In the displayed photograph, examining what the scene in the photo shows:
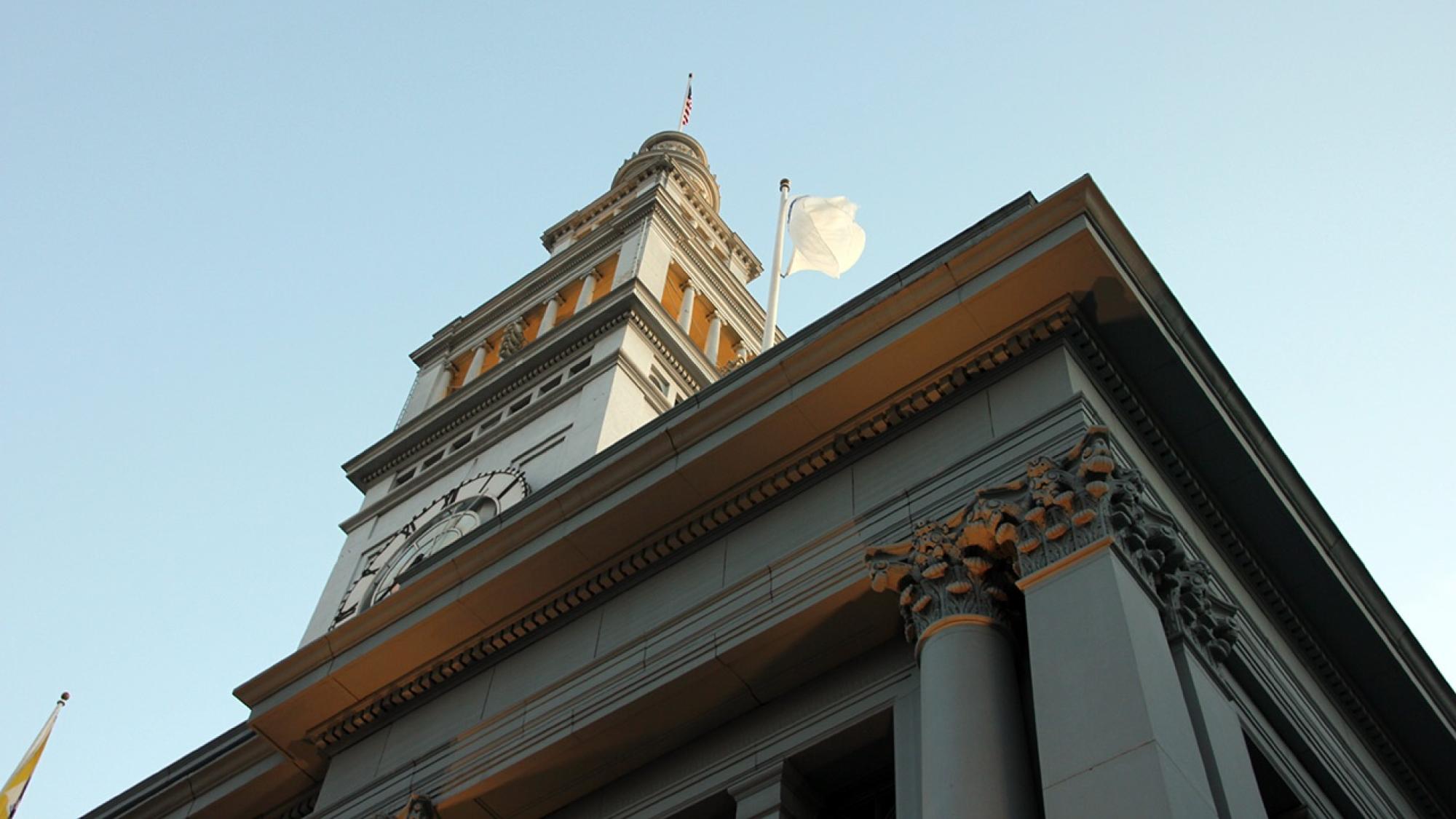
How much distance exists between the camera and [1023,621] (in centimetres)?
1440

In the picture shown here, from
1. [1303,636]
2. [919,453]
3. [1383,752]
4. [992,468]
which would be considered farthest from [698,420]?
[1383,752]

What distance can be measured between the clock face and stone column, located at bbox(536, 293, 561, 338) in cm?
858

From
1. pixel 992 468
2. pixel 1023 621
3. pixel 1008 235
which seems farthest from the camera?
pixel 1008 235

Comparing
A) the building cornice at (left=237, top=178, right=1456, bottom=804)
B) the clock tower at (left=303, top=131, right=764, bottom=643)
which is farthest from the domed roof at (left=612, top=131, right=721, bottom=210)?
the building cornice at (left=237, top=178, right=1456, bottom=804)

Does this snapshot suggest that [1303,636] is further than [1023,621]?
Yes

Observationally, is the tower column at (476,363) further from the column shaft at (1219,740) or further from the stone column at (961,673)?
the column shaft at (1219,740)

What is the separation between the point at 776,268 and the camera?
36.5m

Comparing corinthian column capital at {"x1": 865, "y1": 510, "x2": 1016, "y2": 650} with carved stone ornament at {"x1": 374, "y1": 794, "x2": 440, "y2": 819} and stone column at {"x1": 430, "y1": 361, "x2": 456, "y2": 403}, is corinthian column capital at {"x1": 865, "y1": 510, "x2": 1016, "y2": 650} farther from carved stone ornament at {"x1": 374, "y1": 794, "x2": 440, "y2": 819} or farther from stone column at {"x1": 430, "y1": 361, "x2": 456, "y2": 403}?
stone column at {"x1": 430, "y1": 361, "x2": 456, "y2": 403}

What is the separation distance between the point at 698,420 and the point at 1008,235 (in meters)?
4.21

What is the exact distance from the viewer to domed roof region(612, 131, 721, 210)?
5603cm

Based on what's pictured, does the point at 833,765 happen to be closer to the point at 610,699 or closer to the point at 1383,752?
the point at 610,699

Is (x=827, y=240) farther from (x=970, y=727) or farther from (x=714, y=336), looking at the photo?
(x=970, y=727)

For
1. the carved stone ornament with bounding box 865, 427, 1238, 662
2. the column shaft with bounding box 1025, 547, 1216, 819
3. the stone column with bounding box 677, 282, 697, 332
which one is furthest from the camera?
the stone column with bounding box 677, 282, 697, 332

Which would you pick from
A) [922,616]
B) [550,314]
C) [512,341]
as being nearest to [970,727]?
[922,616]
